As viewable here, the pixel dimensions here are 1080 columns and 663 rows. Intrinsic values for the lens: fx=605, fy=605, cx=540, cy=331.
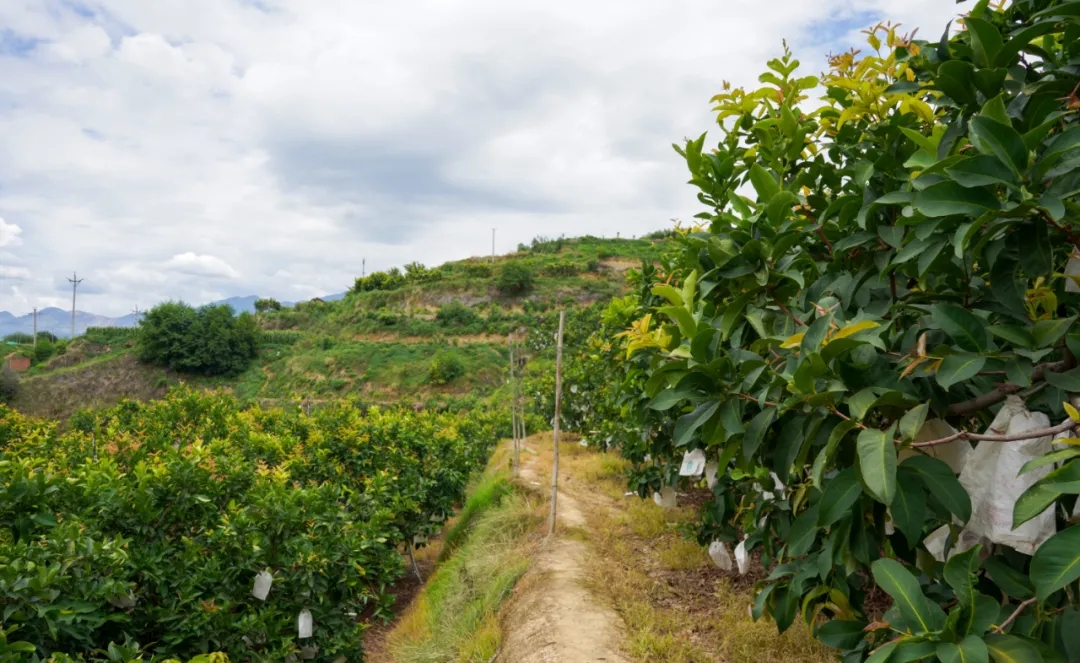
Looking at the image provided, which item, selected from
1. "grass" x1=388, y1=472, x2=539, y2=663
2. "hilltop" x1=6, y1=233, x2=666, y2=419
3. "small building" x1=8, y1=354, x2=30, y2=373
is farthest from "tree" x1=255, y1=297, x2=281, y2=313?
"grass" x1=388, y1=472, x2=539, y2=663

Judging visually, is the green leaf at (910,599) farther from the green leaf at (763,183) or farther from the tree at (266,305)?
the tree at (266,305)

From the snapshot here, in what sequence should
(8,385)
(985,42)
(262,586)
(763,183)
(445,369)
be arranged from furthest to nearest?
1. (445,369)
2. (8,385)
3. (262,586)
4. (763,183)
5. (985,42)

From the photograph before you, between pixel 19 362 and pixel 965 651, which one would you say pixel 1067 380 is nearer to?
pixel 965 651

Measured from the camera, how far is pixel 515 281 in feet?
116

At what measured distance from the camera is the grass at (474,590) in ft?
13.7

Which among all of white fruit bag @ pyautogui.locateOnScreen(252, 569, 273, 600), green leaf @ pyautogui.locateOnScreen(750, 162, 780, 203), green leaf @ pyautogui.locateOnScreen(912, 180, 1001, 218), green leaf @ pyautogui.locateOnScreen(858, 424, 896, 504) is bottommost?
white fruit bag @ pyautogui.locateOnScreen(252, 569, 273, 600)

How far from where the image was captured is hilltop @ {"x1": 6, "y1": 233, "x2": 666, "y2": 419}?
89.1 ft

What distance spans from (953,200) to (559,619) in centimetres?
337

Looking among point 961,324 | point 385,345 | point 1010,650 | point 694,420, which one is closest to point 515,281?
point 385,345

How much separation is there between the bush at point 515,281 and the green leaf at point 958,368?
3459 centimetres

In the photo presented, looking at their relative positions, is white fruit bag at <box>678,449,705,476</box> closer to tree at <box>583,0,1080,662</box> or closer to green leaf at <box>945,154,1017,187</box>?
tree at <box>583,0,1080,662</box>

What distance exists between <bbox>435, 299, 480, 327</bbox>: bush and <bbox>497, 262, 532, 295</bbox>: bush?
2592 mm

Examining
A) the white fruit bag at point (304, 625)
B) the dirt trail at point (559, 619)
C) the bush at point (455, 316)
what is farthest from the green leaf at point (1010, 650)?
the bush at point (455, 316)

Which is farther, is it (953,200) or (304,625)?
(304,625)
